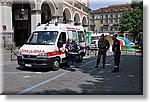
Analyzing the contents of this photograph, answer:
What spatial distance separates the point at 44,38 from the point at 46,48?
917mm

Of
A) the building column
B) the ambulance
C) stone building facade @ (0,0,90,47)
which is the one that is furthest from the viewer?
stone building facade @ (0,0,90,47)

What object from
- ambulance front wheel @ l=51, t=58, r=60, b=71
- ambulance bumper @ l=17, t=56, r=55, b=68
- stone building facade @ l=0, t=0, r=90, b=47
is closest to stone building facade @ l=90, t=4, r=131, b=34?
stone building facade @ l=0, t=0, r=90, b=47

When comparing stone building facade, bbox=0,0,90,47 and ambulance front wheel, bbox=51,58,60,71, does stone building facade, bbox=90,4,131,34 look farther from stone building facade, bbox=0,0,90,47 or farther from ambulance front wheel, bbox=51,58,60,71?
ambulance front wheel, bbox=51,58,60,71

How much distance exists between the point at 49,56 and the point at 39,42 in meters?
0.98

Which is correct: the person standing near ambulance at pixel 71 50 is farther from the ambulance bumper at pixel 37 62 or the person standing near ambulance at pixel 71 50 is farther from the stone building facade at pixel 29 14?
the stone building facade at pixel 29 14

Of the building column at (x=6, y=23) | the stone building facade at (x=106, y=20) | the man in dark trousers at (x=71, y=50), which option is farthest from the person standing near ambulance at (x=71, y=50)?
the stone building facade at (x=106, y=20)

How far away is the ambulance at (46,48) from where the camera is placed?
1056 centimetres

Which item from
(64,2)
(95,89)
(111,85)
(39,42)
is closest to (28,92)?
(95,89)

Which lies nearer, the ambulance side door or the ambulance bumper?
the ambulance bumper

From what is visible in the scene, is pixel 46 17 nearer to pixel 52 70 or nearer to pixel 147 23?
pixel 52 70

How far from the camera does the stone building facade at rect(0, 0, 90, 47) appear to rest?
24000mm

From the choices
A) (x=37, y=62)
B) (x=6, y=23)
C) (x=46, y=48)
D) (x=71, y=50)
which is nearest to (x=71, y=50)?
(x=71, y=50)

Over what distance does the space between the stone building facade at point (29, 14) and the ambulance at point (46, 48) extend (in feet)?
28.4

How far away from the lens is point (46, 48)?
34.9 feet
